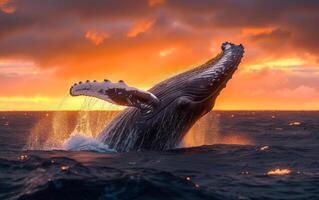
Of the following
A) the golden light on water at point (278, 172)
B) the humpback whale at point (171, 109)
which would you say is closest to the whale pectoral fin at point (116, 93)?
the humpback whale at point (171, 109)

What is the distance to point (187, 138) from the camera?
14.6 meters

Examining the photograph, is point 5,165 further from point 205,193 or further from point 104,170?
point 205,193

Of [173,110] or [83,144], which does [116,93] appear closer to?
[173,110]

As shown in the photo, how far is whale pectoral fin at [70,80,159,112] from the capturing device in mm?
10883

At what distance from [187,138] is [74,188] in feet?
21.9

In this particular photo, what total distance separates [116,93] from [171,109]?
1.79m

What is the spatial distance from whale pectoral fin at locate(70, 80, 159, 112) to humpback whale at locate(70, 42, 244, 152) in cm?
21

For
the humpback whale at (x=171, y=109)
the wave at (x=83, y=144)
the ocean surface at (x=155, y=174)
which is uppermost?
the humpback whale at (x=171, y=109)

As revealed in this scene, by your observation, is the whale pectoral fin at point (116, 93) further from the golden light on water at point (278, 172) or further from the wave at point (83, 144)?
the golden light on water at point (278, 172)

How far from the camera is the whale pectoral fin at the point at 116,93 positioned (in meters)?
10.9

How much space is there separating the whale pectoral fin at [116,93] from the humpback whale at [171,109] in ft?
0.69

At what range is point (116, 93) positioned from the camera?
428 inches

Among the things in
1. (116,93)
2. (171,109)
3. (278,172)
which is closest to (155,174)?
(116,93)

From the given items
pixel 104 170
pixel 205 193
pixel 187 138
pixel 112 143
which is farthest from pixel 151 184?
pixel 187 138
